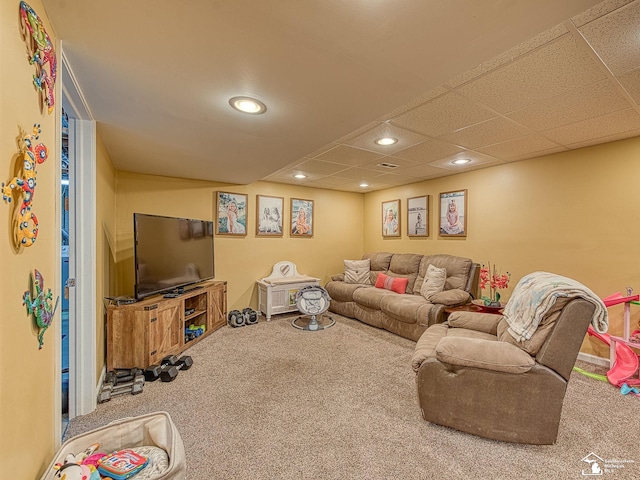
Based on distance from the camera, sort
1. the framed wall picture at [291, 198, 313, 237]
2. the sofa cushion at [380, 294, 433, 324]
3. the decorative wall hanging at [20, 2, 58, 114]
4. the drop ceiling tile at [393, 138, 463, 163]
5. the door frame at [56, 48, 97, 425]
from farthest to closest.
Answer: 1. the framed wall picture at [291, 198, 313, 237]
2. the sofa cushion at [380, 294, 433, 324]
3. the drop ceiling tile at [393, 138, 463, 163]
4. the door frame at [56, 48, 97, 425]
5. the decorative wall hanging at [20, 2, 58, 114]

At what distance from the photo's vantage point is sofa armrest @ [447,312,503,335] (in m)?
2.37

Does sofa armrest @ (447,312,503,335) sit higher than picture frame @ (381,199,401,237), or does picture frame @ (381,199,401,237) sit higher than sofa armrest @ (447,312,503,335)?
picture frame @ (381,199,401,237)

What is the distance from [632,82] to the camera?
179cm

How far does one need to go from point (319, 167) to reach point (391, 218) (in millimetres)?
2043

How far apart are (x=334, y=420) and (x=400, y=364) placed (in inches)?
45.3

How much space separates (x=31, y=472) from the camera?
102cm

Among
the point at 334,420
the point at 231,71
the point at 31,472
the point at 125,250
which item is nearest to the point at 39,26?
the point at 231,71

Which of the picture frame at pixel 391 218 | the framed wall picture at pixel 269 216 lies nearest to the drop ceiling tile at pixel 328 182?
the framed wall picture at pixel 269 216

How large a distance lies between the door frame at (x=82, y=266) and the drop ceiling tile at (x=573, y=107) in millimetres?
3280

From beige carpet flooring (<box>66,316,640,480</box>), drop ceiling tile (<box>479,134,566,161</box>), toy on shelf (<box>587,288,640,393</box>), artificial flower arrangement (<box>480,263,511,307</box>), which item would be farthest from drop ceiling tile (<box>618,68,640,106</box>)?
beige carpet flooring (<box>66,316,640,480</box>)

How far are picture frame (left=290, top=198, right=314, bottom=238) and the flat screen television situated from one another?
1.55 metres

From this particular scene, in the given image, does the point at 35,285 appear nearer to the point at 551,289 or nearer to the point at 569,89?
the point at 551,289

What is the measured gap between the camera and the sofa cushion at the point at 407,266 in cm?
449

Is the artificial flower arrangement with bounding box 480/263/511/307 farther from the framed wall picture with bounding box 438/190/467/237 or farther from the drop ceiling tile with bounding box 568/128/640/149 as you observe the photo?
the drop ceiling tile with bounding box 568/128/640/149
